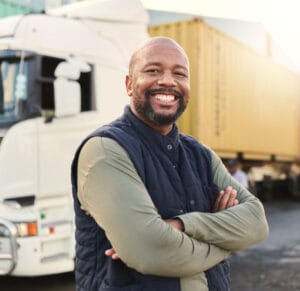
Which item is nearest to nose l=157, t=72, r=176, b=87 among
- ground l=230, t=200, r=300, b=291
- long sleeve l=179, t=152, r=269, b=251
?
long sleeve l=179, t=152, r=269, b=251

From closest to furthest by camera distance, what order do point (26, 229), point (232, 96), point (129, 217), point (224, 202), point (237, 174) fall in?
1. point (129, 217)
2. point (224, 202)
3. point (26, 229)
4. point (237, 174)
5. point (232, 96)

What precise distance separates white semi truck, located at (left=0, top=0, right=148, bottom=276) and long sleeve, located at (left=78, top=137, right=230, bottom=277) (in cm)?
349

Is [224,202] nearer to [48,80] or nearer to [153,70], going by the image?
[153,70]

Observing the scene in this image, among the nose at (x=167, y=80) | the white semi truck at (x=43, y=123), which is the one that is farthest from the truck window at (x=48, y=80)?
the nose at (x=167, y=80)

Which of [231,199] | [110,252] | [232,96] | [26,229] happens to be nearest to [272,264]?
[26,229]

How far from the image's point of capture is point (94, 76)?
5.77 m

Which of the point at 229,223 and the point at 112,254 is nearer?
the point at 112,254

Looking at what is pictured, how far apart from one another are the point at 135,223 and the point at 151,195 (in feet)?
0.43

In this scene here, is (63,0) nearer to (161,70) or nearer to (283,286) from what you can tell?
(283,286)

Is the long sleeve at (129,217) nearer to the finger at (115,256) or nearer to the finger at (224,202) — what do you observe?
the finger at (115,256)

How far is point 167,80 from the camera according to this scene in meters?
1.91

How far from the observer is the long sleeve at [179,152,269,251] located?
5.96 feet

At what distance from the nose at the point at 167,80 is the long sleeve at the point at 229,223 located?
407 mm

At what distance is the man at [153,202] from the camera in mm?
1689
